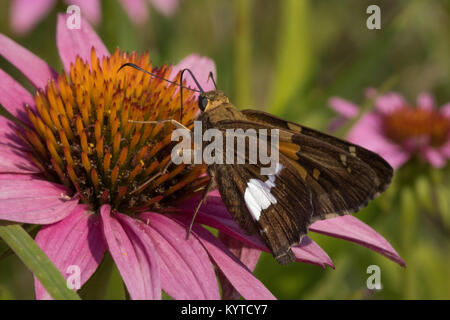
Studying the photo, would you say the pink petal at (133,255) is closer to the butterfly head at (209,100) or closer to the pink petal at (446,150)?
the butterfly head at (209,100)

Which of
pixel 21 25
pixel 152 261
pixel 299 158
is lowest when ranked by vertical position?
pixel 152 261

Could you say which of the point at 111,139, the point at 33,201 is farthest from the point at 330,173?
the point at 33,201

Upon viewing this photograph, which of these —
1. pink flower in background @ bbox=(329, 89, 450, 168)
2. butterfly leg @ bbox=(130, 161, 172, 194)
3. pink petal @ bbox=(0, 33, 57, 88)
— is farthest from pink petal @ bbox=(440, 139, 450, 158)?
pink petal @ bbox=(0, 33, 57, 88)

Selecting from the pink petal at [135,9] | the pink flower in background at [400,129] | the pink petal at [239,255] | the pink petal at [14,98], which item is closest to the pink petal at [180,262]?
the pink petal at [239,255]

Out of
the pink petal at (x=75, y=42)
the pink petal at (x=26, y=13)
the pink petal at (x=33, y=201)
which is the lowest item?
the pink petal at (x=33, y=201)

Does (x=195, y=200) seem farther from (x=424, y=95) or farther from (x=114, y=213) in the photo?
(x=424, y=95)
